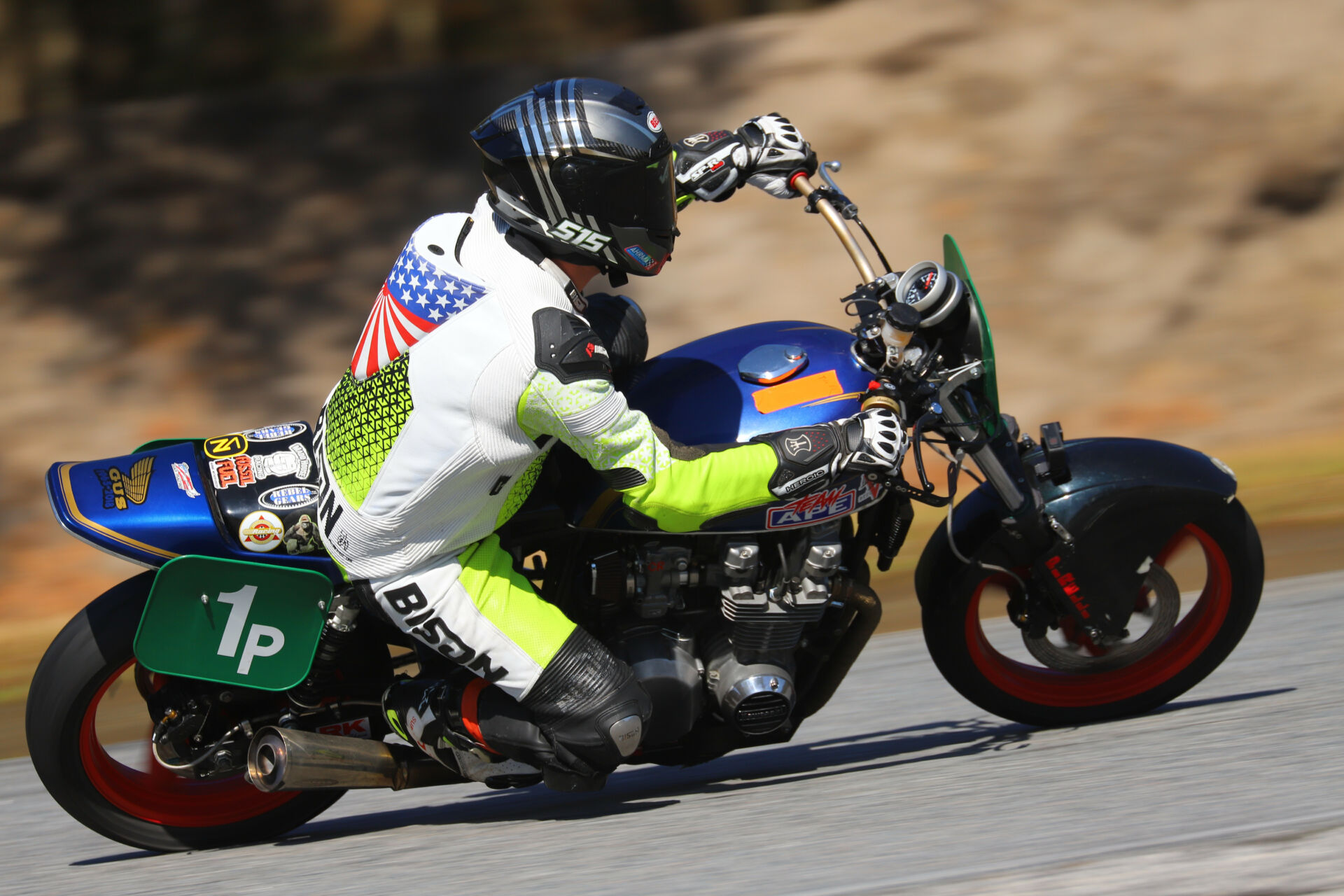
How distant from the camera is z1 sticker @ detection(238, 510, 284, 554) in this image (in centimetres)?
364

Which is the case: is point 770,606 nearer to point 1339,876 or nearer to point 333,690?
point 333,690

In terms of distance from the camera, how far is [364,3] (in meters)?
11.3

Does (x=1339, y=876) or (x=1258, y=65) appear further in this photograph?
(x=1258, y=65)

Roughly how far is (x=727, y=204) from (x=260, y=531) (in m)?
6.70

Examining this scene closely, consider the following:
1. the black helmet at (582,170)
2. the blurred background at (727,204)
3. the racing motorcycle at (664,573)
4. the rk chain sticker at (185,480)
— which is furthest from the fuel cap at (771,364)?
the blurred background at (727,204)

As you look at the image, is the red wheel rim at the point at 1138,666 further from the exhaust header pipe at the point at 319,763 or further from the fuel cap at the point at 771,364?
the exhaust header pipe at the point at 319,763

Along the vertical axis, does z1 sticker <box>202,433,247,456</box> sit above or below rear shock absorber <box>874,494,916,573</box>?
above

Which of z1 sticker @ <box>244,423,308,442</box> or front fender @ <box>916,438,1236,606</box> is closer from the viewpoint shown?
z1 sticker @ <box>244,423,308,442</box>

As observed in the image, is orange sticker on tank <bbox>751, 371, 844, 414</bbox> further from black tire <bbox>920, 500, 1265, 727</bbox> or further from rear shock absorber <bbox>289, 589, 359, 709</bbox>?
rear shock absorber <bbox>289, 589, 359, 709</bbox>

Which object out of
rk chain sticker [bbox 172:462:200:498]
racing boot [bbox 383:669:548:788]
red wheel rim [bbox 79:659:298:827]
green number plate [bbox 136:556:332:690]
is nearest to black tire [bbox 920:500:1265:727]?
racing boot [bbox 383:669:548:788]

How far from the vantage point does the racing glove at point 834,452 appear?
11.2ft

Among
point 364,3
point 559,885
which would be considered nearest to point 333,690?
point 559,885

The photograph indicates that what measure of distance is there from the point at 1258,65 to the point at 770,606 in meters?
8.31

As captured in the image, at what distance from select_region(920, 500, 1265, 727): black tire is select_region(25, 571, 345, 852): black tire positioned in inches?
64.6
